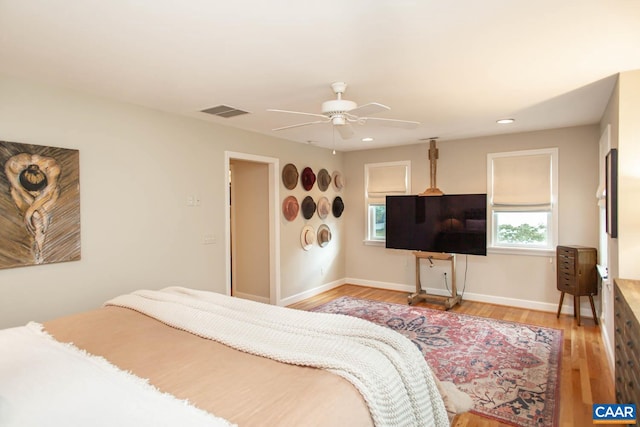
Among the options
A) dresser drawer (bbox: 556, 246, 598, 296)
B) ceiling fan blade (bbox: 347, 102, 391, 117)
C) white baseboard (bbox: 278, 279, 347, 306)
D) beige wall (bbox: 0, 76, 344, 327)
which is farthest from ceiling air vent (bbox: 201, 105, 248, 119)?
dresser drawer (bbox: 556, 246, 598, 296)

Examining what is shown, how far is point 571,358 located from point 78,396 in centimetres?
386

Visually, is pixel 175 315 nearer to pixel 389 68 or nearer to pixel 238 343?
pixel 238 343

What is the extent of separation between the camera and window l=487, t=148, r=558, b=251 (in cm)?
467

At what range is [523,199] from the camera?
483cm

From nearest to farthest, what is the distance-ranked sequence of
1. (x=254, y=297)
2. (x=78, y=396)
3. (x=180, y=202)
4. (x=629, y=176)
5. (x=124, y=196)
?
(x=78, y=396), (x=629, y=176), (x=124, y=196), (x=180, y=202), (x=254, y=297)

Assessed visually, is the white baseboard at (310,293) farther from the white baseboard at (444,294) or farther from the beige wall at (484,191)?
the beige wall at (484,191)

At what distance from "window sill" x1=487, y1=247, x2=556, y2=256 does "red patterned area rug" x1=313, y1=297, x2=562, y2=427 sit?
3.59 feet

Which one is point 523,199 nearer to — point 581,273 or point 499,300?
point 581,273

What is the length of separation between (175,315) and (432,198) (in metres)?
3.99

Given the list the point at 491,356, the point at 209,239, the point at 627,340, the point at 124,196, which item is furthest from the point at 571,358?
the point at 124,196

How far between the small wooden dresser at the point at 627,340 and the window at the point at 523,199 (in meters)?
2.41

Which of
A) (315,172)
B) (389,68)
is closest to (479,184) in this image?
(315,172)

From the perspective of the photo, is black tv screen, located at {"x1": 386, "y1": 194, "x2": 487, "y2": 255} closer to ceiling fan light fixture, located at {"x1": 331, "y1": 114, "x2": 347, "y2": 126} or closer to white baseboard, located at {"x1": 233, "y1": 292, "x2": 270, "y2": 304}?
white baseboard, located at {"x1": 233, "y1": 292, "x2": 270, "y2": 304}

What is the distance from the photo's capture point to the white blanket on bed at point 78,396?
1.17 meters
